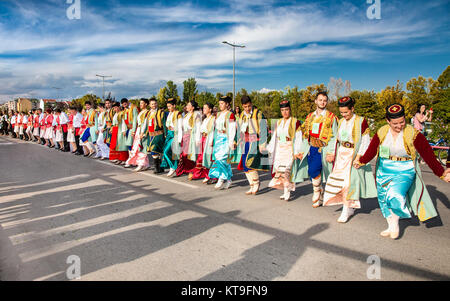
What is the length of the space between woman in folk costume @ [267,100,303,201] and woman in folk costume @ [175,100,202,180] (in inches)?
93.2

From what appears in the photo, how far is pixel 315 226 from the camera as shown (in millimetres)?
4477

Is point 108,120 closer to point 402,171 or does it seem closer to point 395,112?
point 395,112

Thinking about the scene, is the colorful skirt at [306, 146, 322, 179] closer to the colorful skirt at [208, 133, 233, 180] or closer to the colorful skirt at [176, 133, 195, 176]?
the colorful skirt at [208, 133, 233, 180]

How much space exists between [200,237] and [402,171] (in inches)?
101

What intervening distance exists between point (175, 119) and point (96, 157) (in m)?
5.10

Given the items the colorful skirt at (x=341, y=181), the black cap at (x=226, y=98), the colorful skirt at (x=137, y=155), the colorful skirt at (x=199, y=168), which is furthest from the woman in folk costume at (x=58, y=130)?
the colorful skirt at (x=341, y=181)

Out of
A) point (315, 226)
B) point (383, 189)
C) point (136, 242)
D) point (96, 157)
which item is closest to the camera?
point (136, 242)

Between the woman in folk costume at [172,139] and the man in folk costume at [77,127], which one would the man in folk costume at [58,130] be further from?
the woman in folk costume at [172,139]

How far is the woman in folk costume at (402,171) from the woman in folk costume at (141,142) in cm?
614

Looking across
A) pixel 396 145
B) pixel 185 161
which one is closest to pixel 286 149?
pixel 396 145

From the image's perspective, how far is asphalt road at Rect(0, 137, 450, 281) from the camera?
10.5 ft

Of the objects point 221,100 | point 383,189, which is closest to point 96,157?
point 221,100

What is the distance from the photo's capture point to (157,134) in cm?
852
